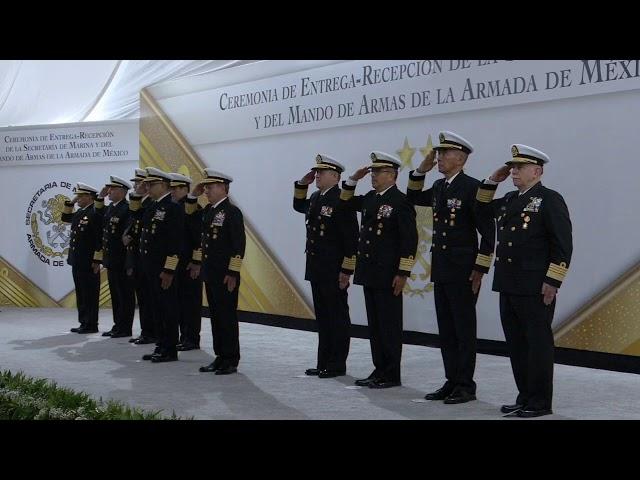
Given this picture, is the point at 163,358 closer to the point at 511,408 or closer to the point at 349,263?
the point at 349,263

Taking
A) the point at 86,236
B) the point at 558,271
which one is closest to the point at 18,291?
the point at 86,236

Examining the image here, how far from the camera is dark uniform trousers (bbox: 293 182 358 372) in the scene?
6711 millimetres

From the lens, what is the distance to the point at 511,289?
5.14 meters

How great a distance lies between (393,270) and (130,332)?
409cm

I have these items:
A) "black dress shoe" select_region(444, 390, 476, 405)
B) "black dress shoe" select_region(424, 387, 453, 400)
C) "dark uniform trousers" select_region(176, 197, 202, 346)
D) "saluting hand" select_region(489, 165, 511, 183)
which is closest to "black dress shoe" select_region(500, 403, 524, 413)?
"black dress shoe" select_region(444, 390, 476, 405)

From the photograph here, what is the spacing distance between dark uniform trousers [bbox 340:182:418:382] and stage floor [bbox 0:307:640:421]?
0.98ft

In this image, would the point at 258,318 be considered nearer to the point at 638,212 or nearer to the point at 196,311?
the point at 196,311

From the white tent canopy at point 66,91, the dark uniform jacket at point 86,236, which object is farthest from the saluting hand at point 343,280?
the white tent canopy at point 66,91

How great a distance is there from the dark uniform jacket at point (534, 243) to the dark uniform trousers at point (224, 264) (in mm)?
2300

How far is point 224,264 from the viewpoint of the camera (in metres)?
6.92

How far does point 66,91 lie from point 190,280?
6715 millimetres

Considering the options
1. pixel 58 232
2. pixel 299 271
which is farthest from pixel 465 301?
pixel 58 232

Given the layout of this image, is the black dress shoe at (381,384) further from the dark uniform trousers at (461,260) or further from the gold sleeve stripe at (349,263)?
the gold sleeve stripe at (349,263)

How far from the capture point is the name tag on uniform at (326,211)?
6.70 m
